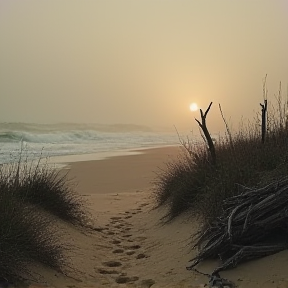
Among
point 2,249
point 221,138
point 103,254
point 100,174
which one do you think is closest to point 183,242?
point 103,254

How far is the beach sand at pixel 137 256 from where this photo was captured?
3.47m

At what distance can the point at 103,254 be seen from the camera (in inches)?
200

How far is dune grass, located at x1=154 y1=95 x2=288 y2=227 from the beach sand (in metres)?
0.35

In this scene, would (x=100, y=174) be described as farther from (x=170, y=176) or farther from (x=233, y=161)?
(x=233, y=161)

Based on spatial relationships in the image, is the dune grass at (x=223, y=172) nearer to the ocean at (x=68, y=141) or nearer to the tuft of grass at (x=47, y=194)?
the tuft of grass at (x=47, y=194)

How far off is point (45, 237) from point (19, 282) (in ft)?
2.73

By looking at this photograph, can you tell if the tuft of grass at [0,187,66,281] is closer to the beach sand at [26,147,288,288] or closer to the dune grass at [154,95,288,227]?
the beach sand at [26,147,288,288]

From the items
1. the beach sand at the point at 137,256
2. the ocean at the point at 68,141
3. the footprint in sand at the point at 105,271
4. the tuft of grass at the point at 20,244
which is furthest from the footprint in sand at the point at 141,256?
the ocean at the point at 68,141

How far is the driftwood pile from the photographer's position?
11.8 ft

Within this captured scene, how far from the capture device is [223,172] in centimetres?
511

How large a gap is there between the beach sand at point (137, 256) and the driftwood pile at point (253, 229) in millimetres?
82

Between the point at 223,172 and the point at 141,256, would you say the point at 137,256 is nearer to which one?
the point at 141,256

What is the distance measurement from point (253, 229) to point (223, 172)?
1460 mm

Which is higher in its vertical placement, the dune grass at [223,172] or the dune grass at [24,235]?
the dune grass at [223,172]
